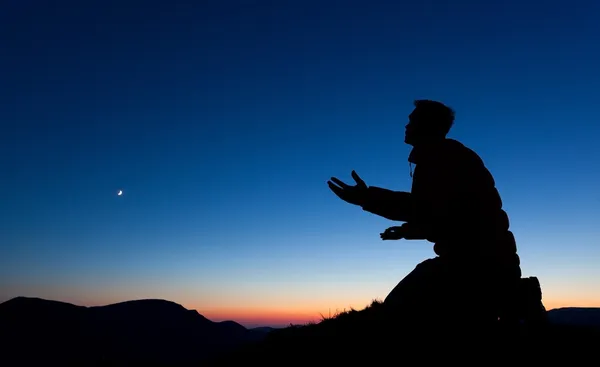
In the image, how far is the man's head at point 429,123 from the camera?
13.2 ft

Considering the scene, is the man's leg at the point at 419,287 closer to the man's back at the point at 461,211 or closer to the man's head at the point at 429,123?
the man's back at the point at 461,211

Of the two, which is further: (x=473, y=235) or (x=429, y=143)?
(x=429, y=143)

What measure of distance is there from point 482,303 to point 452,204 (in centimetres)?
89

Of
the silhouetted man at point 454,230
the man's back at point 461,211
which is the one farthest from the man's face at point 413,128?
the man's back at point 461,211

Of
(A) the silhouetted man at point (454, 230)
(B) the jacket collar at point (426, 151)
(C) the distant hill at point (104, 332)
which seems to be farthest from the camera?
(C) the distant hill at point (104, 332)

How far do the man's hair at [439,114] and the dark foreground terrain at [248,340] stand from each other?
6.27 ft

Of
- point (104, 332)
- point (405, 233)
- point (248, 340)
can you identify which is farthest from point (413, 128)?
point (104, 332)

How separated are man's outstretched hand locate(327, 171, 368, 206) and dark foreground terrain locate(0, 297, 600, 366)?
3.91 ft

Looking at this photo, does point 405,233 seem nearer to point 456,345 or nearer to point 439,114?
point 456,345

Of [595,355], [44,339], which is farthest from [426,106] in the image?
[44,339]

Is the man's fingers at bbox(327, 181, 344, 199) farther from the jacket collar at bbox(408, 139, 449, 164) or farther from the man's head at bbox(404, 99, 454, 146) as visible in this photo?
the man's head at bbox(404, 99, 454, 146)

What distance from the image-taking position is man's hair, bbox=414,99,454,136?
402cm

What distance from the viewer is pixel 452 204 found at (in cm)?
352

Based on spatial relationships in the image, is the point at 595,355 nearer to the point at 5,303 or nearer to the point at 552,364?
the point at 552,364
